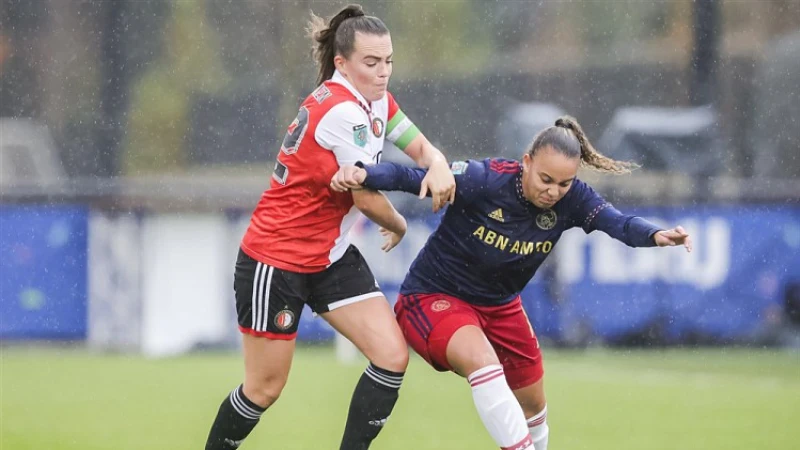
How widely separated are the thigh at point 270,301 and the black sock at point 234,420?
28cm

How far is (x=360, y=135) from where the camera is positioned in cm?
467

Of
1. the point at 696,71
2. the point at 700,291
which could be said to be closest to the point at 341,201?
the point at 700,291

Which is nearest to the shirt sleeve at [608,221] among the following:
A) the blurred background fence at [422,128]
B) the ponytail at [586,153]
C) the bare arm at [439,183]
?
the ponytail at [586,153]

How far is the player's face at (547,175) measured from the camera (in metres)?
4.61

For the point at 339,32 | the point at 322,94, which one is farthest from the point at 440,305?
the point at 339,32

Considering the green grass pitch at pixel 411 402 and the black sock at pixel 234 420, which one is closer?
the black sock at pixel 234 420

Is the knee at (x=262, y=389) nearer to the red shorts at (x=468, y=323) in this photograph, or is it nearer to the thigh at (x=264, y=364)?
the thigh at (x=264, y=364)

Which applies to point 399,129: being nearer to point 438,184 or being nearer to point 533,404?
point 438,184

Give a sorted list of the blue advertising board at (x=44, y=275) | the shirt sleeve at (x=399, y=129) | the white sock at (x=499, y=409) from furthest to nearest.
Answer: the blue advertising board at (x=44, y=275) → the shirt sleeve at (x=399, y=129) → the white sock at (x=499, y=409)

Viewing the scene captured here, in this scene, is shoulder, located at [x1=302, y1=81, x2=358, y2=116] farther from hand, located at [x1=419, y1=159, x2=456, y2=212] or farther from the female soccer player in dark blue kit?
hand, located at [x1=419, y1=159, x2=456, y2=212]

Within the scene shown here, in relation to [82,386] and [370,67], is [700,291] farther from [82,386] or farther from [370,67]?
[370,67]

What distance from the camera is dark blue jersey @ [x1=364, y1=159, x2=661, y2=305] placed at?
189 inches

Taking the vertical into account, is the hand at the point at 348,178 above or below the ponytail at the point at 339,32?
below

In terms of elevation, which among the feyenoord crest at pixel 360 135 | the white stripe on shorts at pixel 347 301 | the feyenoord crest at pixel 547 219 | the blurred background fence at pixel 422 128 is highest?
the feyenoord crest at pixel 360 135
